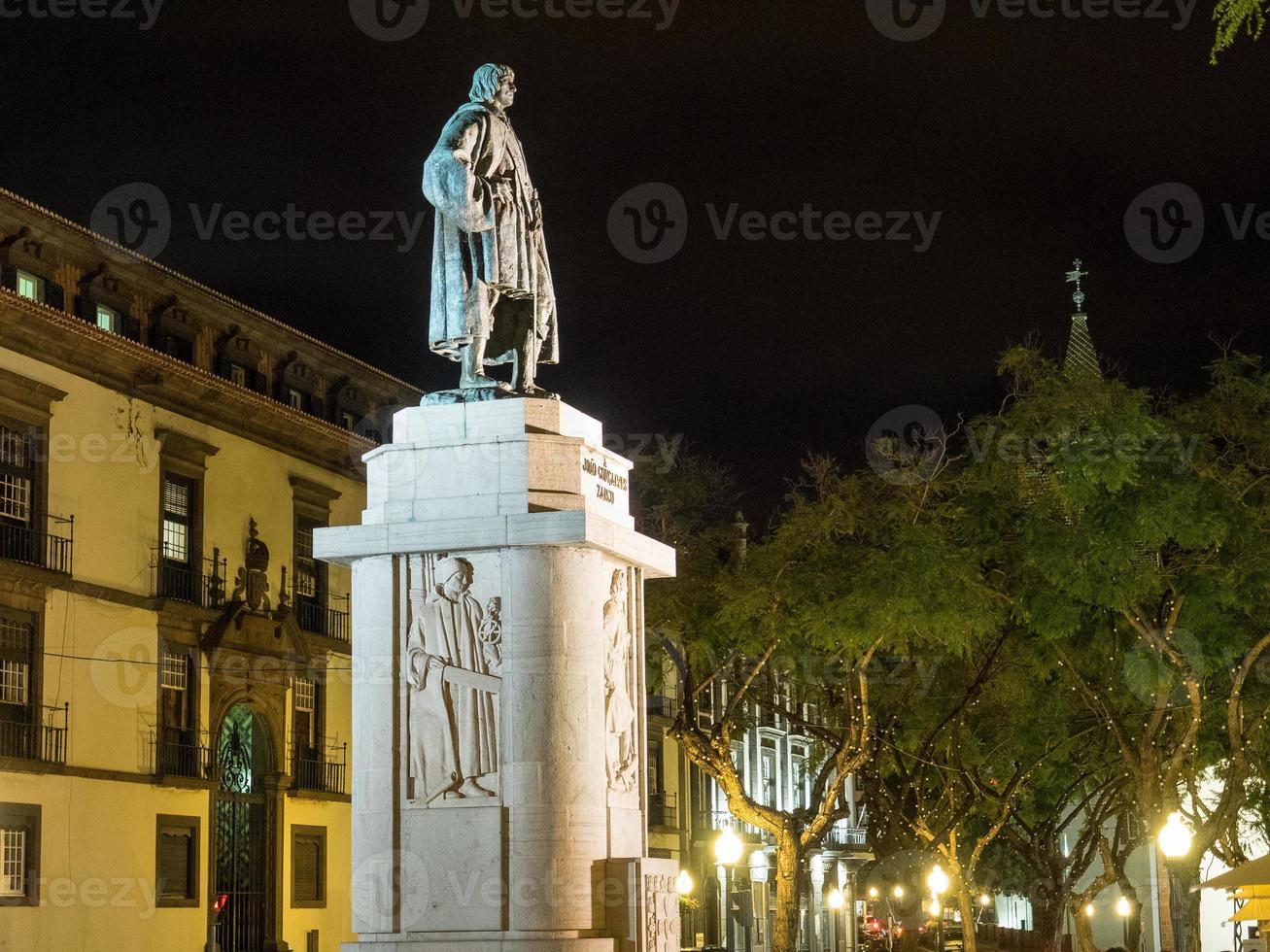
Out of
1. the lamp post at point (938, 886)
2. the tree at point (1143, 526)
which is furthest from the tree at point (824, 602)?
the lamp post at point (938, 886)

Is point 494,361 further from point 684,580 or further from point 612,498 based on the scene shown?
point 684,580

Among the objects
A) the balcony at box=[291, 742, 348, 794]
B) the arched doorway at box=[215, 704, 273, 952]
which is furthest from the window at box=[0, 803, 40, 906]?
the balcony at box=[291, 742, 348, 794]

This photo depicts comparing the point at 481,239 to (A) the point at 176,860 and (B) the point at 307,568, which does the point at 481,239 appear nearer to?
(A) the point at 176,860

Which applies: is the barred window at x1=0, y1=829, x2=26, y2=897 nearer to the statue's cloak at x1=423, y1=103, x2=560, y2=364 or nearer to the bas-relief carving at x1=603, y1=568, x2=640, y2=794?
the statue's cloak at x1=423, y1=103, x2=560, y2=364

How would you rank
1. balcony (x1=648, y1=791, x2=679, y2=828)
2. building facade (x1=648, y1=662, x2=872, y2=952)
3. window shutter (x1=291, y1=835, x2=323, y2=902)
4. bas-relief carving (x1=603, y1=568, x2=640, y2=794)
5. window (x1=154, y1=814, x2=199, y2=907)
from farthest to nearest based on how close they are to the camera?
building facade (x1=648, y1=662, x2=872, y2=952), balcony (x1=648, y1=791, x2=679, y2=828), window shutter (x1=291, y1=835, x2=323, y2=902), window (x1=154, y1=814, x2=199, y2=907), bas-relief carving (x1=603, y1=568, x2=640, y2=794)

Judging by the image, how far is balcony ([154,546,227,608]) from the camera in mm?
38344

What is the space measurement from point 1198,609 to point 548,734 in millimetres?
19385

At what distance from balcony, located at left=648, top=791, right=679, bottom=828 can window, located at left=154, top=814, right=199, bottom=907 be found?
23195 millimetres

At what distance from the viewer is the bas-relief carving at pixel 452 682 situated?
13812 millimetres

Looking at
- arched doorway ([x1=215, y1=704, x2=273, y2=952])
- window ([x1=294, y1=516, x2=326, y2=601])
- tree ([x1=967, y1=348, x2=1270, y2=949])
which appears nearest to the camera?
tree ([x1=967, y1=348, x2=1270, y2=949])

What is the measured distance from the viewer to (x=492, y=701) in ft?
45.6

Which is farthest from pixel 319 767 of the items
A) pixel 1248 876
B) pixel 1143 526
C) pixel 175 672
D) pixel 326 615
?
pixel 1248 876

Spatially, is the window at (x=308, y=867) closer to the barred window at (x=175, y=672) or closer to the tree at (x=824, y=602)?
the barred window at (x=175, y=672)

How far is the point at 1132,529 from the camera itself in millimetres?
29188
